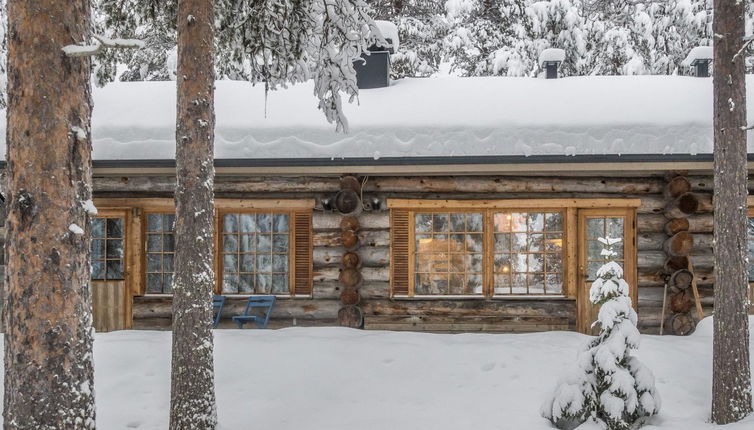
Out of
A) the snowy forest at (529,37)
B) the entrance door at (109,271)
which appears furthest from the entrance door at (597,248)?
the snowy forest at (529,37)

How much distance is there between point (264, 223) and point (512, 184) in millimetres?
3652

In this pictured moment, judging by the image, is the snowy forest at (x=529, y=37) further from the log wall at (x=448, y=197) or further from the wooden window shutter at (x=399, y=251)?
the wooden window shutter at (x=399, y=251)

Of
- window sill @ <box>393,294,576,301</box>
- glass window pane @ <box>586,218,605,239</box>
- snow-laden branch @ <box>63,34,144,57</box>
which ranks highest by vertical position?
snow-laden branch @ <box>63,34,144,57</box>

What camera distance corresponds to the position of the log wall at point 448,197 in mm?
8688

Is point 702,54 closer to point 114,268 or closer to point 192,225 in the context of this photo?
point 192,225

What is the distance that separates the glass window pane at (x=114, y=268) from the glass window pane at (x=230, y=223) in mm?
1630

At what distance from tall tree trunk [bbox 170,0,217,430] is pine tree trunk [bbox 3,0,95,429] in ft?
5.80

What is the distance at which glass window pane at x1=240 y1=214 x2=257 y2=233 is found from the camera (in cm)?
925

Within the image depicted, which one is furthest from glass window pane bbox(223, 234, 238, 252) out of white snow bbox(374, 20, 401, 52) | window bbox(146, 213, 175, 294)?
white snow bbox(374, 20, 401, 52)

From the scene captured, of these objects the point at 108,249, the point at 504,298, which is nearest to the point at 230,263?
the point at 108,249

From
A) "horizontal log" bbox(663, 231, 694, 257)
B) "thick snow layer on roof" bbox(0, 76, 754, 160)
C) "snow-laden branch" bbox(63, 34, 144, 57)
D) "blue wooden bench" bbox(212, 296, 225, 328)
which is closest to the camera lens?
"snow-laden branch" bbox(63, 34, 144, 57)

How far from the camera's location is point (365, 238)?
8.92 meters

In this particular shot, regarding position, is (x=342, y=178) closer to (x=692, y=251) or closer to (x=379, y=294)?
(x=379, y=294)

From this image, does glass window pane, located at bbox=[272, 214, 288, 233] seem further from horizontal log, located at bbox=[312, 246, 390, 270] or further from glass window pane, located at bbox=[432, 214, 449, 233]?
glass window pane, located at bbox=[432, 214, 449, 233]
